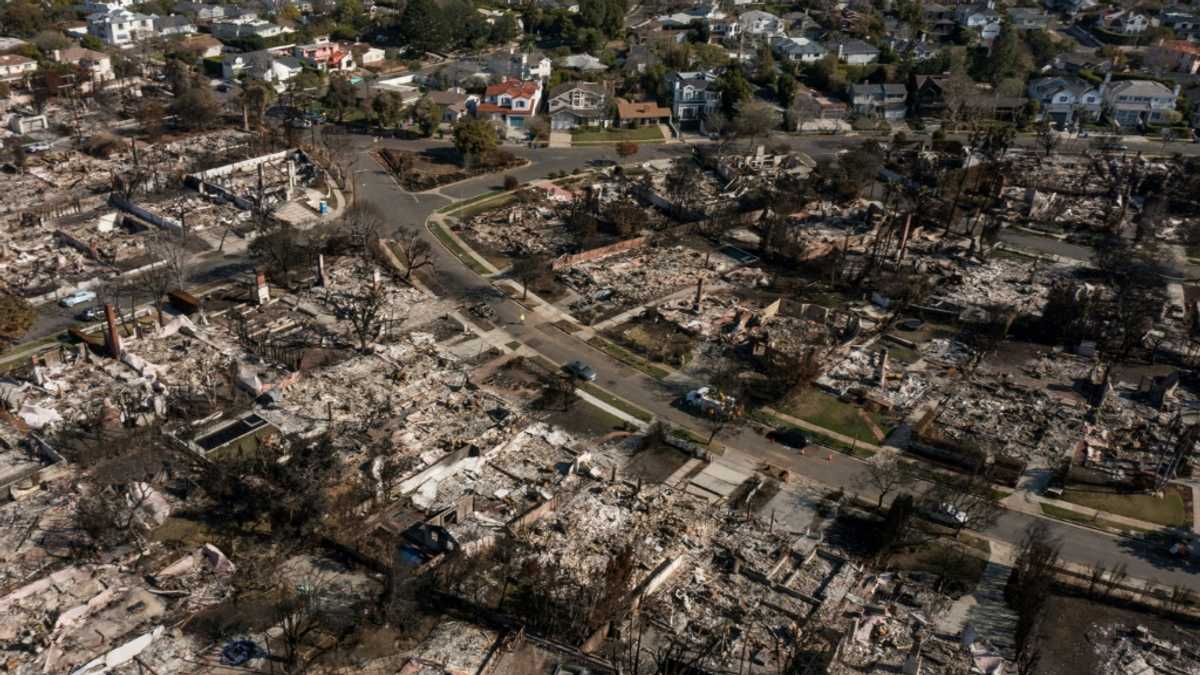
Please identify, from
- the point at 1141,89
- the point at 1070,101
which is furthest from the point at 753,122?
the point at 1141,89

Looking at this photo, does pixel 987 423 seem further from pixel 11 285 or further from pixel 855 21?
pixel 855 21

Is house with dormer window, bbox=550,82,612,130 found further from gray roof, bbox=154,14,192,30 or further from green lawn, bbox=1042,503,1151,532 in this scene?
green lawn, bbox=1042,503,1151,532

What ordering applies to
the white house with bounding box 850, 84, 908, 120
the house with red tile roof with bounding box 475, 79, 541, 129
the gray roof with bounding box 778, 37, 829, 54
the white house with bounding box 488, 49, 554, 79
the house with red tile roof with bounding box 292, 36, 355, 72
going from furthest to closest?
the gray roof with bounding box 778, 37, 829, 54
the house with red tile roof with bounding box 292, 36, 355, 72
the white house with bounding box 488, 49, 554, 79
the white house with bounding box 850, 84, 908, 120
the house with red tile roof with bounding box 475, 79, 541, 129

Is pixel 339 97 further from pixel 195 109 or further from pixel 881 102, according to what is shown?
pixel 881 102

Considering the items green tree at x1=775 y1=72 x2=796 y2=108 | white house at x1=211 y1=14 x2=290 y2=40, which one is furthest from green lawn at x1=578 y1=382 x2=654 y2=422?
white house at x1=211 y1=14 x2=290 y2=40

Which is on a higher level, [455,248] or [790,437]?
[790,437]
